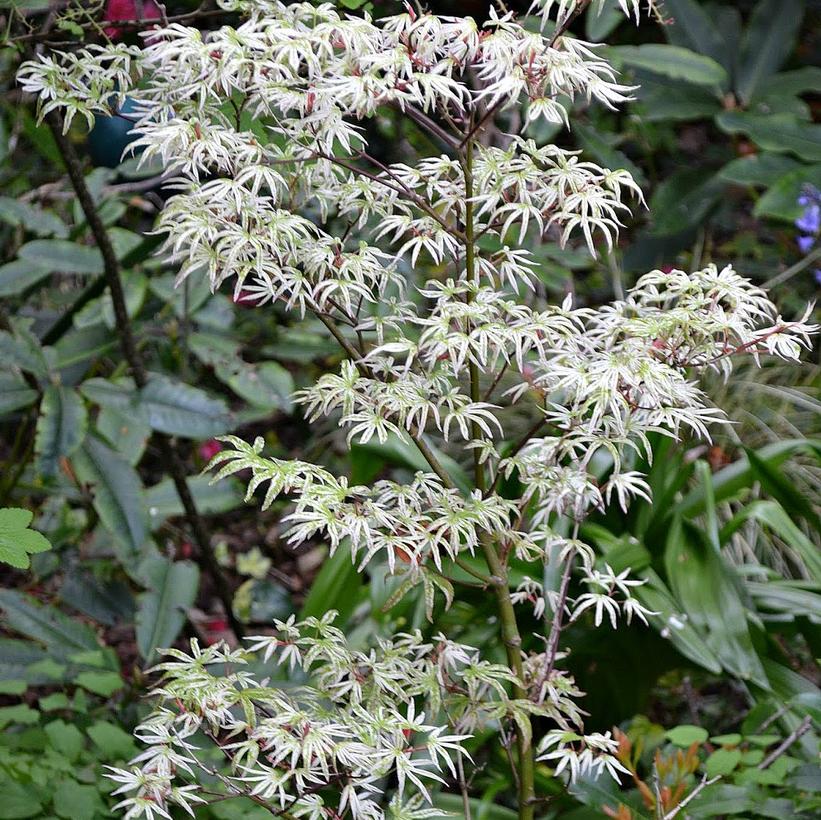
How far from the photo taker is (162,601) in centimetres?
202

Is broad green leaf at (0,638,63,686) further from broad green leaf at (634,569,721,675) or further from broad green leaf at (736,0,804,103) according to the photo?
broad green leaf at (736,0,804,103)

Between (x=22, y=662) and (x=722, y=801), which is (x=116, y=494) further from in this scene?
(x=722, y=801)

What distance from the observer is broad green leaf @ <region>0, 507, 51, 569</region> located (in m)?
→ 1.15

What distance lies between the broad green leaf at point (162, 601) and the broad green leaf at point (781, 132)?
2.00 m

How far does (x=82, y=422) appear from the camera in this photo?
1.85 metres

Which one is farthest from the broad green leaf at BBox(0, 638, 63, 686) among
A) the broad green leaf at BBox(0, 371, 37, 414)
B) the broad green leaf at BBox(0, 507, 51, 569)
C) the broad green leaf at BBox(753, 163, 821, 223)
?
the broad green leaf at BBox(753, 163, 821, 223)

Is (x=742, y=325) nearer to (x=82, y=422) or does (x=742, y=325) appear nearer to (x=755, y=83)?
(x=82, y=422)

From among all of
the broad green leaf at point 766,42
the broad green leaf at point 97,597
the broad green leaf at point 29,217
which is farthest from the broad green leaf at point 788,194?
the broad green leaf at point 97,597

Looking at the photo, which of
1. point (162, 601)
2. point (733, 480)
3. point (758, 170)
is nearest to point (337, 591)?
point (162, 601)

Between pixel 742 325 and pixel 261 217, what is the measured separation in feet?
1.77

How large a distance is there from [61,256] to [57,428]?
37cm

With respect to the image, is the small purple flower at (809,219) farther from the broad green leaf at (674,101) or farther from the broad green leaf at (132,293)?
the broad green leaf at (132,293)

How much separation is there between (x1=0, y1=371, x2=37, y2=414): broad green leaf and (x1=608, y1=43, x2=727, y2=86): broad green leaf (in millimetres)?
1908

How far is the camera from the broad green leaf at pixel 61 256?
201 cm
